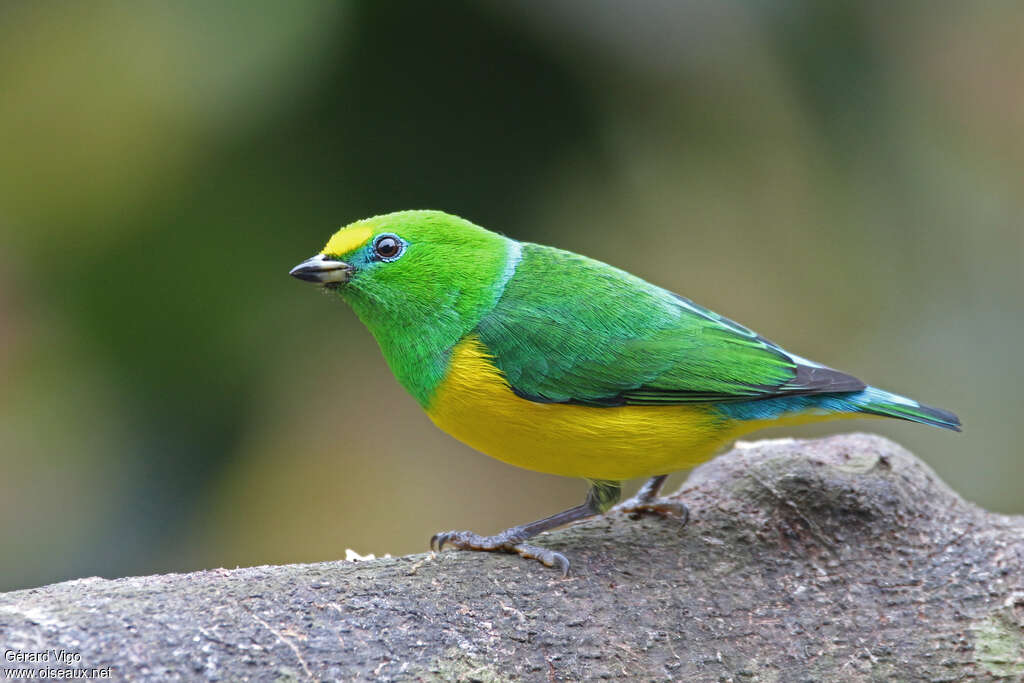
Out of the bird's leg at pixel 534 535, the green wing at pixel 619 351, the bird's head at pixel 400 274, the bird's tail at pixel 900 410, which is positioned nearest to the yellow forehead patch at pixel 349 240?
the bird's head at pixel 400 274

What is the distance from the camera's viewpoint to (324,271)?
361cm

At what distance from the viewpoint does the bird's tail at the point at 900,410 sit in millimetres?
3648

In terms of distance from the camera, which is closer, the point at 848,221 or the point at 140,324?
the point at 140,324

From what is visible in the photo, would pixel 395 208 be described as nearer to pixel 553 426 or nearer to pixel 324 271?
pixel 324 271

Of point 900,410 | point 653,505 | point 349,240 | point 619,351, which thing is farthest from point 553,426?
point 900,410

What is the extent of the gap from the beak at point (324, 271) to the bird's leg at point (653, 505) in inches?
56.1

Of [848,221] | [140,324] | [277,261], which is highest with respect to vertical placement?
[848,221]

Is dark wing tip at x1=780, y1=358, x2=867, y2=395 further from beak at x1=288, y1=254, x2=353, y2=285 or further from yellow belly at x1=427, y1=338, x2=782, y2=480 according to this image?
beak at x1=288, y1=254, x2=353, y2=285

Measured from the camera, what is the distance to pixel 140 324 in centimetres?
622

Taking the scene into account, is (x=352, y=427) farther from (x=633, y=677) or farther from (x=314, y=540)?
(x=633, y=677)

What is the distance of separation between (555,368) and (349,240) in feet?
2.88

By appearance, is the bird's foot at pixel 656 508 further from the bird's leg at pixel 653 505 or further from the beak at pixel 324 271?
the beak at pixel 324 271

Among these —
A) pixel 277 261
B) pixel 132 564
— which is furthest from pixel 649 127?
pixel 132 564

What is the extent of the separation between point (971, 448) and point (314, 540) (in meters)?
4.39
